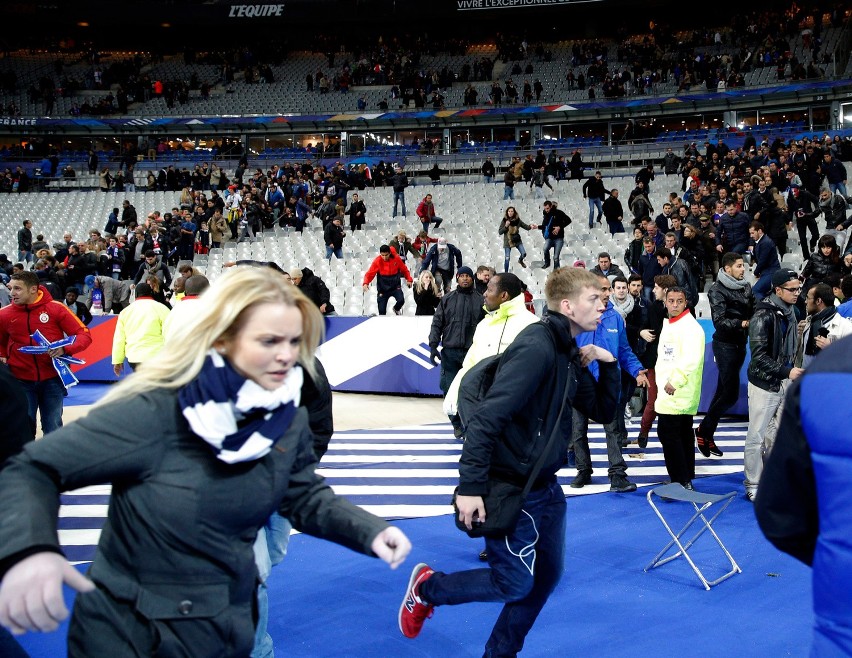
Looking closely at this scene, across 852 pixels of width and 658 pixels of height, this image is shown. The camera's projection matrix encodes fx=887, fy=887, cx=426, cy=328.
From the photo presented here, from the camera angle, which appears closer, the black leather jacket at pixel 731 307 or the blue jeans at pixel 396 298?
the black leather jacket at pixel 731 307

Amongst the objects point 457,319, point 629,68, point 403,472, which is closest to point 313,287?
point 457,319

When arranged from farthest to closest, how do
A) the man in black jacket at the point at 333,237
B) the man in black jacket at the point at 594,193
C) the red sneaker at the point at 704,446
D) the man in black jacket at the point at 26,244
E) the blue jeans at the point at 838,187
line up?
the man in black jacket at the point at 26,244, the man in black jacket at the point at 594,193, the man in black jacket at the point at 333,237, the blue jeans at the point at 838,187, the red sneaker at the point at 704,446

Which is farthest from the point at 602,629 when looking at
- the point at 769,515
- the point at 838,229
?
the point at 838,229

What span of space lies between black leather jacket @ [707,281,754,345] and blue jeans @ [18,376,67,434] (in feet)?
21.3

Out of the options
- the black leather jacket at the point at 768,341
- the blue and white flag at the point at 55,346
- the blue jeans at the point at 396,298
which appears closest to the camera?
the black leather jacket at the point at 768,341

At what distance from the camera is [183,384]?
2.30 meters

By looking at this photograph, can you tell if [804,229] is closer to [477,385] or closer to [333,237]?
[333,237]

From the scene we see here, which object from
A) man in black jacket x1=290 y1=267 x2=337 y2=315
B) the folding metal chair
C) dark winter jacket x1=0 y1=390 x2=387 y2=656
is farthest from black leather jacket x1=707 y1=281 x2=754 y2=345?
dark winter jacket x1=0 y1=390 x2=387 y2=656

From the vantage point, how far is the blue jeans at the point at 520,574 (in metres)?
3.96

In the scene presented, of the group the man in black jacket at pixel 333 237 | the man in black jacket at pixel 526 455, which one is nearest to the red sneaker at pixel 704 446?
the man in black jacket at pixel 526 455

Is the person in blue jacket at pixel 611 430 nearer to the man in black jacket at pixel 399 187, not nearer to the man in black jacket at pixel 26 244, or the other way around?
the man in black jacket at pixel 399 187

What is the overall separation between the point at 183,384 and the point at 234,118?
47.8 m

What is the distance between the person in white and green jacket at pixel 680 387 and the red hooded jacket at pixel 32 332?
5098 mm

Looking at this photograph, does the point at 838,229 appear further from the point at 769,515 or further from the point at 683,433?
the point at 769,515
